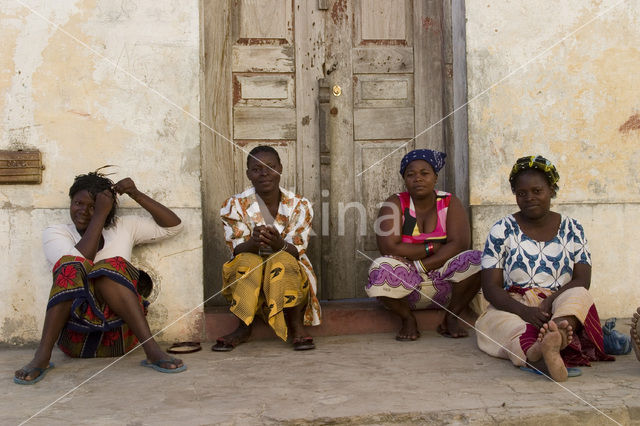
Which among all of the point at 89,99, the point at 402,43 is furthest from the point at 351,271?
the point at 89,99

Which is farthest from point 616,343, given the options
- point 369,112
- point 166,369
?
point 166,369

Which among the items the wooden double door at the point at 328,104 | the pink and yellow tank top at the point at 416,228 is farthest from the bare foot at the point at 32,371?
the pink and yellow tank top at the point at 416,228

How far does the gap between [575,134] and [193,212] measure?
9.01 ft

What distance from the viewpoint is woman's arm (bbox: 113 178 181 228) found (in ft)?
13.6

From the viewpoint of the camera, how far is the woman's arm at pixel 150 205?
13.6 ft

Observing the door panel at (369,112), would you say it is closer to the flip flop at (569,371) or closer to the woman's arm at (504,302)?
the woman's arm at (504,302)

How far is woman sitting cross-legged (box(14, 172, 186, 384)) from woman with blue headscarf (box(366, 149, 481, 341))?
55.4 inches

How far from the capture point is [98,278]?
3.76 m

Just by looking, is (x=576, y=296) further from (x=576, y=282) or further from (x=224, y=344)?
(x=224, y=344)

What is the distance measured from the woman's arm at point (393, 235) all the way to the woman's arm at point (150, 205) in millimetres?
1364

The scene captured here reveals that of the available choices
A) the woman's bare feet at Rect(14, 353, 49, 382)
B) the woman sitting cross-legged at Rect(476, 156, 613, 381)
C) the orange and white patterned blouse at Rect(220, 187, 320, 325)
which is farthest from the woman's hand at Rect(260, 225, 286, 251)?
the woman's bare feet at Rect(14, 353, 49, 382)

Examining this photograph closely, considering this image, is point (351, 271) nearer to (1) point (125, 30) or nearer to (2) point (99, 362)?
(2) point (99, 362)

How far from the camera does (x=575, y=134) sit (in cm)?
477

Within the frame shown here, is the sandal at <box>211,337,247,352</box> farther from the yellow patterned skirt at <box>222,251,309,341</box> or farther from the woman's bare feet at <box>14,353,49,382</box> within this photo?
the woman's bare feet at <box>14,353,49,382</box>
